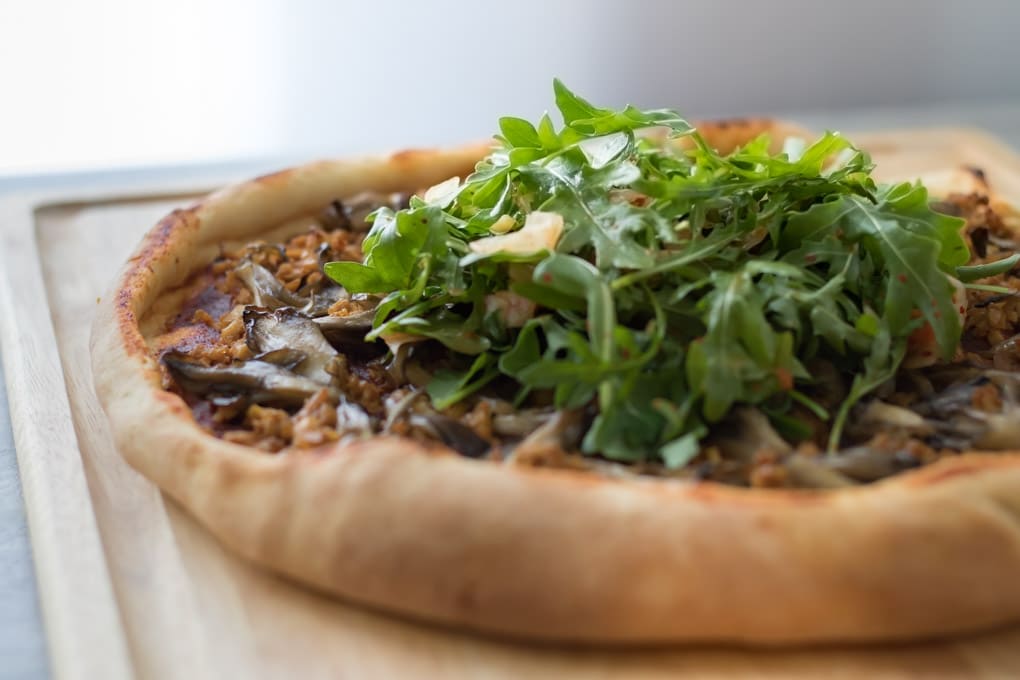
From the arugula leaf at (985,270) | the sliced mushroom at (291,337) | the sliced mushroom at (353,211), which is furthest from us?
the sliced mushroom at (353,211)

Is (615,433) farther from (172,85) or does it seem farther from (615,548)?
(172,85)

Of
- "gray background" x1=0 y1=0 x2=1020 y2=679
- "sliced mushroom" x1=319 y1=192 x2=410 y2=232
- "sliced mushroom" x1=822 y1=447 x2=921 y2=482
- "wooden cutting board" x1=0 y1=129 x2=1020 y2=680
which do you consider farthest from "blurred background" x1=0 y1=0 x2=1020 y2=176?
"sliced mushroom" x1=822 y1=447 x2=921 y2=482

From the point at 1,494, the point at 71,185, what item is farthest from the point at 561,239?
the point at 71,185

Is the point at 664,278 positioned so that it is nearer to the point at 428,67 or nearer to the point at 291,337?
the point at 291,337

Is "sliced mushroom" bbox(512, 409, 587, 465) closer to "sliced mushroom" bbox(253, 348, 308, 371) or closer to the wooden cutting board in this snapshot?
the wooden cutting board

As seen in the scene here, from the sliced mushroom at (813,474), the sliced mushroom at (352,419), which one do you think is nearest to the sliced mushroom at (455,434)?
the sliced mushroom at (352,419)

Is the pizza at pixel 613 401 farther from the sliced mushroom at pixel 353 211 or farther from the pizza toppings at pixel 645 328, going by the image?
the sliced mushroom at pixel 353 211

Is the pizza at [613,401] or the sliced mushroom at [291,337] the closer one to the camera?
the pizza at [613,401]
